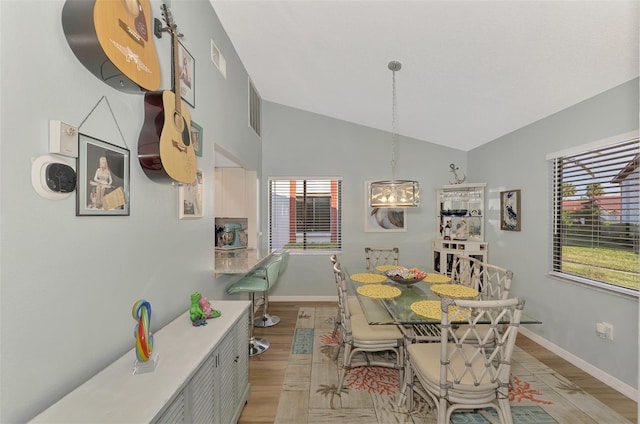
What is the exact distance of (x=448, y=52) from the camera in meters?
2.38

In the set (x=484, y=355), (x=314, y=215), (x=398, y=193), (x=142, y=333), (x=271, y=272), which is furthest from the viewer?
(x=314, y=215)

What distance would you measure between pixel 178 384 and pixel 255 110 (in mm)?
3571

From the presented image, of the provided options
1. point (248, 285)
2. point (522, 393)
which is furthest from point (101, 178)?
point (522, 393)

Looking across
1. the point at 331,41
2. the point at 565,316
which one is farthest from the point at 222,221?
the point at 565,316

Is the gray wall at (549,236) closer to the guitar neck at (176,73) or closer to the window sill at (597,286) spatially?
the window sill at (597,286)

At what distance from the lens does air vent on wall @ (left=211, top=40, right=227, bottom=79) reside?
96.7 inches

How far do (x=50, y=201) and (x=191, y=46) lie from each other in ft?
5.15

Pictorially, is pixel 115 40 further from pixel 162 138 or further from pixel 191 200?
pixel 191 200

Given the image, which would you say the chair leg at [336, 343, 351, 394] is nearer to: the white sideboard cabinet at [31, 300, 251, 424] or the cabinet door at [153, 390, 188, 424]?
the white sideboard cabinet at [31, 300, 251, 424]

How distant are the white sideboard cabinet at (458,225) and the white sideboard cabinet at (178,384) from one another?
320 cm

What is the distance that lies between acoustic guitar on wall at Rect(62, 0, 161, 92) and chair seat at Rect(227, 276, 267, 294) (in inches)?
78.7

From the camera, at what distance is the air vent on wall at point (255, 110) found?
371 cm

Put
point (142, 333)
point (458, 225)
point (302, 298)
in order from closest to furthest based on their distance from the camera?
point (142, 333) → point (458, 225) → point (302, 298)

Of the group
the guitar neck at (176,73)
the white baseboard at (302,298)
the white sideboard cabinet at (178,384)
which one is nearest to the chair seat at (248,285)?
the white sideboard cabinet at (178,384)
